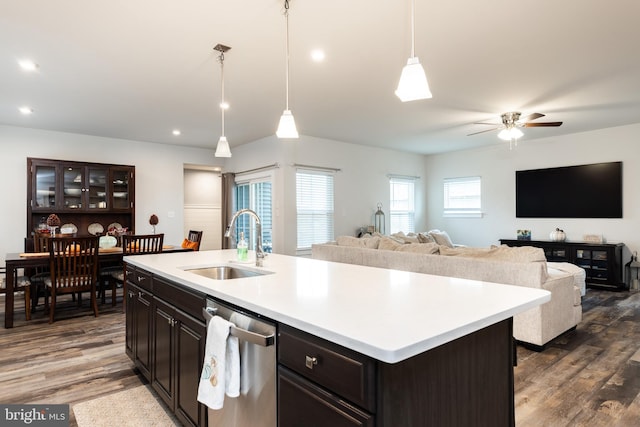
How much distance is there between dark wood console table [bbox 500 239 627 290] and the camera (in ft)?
18.5

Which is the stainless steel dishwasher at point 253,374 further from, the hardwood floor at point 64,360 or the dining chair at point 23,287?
the dining chair at point 23,287

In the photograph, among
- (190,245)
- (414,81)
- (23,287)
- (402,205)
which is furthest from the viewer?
(402,205)

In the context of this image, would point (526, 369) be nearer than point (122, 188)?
Yes

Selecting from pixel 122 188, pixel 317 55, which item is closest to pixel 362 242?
pixel 317 55

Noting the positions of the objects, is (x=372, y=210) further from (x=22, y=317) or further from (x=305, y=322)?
(x=305, y=322)

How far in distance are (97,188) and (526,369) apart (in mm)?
6353

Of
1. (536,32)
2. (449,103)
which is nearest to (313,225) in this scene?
(449,103)

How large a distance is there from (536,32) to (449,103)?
1.74 meters

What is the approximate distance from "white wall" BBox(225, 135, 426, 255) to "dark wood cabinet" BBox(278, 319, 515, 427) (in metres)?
5.02

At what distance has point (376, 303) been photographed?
1.36 m

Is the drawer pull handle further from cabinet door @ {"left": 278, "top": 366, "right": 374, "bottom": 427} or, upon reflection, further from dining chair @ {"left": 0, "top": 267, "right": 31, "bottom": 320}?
dining chair @ {"left": 0, "top": 267, "right": 31, "bottom": 320}

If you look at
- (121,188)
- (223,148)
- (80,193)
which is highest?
(223,148)

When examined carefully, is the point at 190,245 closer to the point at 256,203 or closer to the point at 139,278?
the point at 256,203

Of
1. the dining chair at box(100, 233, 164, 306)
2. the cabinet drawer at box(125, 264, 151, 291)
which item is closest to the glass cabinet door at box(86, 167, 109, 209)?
the dining chair at box(100, 233, 164, 306)
